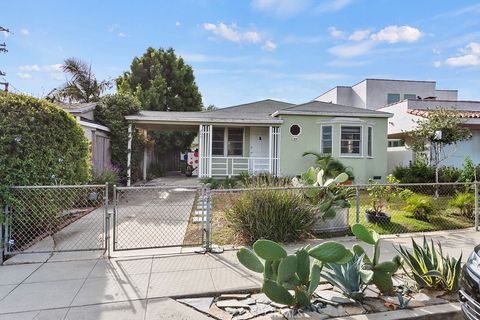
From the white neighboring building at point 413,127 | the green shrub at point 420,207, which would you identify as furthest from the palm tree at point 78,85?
the green shrub at point 420,207

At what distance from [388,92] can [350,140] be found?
15.6m

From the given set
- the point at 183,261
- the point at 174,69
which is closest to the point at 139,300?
the point at 183,261

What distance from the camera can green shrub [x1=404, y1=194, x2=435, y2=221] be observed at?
7.54 meters

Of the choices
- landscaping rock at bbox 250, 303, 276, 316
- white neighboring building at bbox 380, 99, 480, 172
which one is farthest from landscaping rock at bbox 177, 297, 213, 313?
white neighboring building at bbox 380, 99, 480, 172

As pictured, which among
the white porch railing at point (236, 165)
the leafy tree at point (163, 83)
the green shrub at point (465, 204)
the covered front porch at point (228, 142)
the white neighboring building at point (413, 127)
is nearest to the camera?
the green shrub at point (465, 204)

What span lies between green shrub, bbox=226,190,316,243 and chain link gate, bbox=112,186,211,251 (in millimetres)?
728

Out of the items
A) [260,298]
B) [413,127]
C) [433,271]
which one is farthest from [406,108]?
[260,298]

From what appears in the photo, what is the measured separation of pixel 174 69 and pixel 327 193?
22811 mm

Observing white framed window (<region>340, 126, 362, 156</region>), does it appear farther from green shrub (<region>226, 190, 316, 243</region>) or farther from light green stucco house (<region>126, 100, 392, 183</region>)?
green shrub (<region>226, 190, 316, 243</region>)

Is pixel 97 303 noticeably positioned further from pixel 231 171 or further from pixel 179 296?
pixel 231 171

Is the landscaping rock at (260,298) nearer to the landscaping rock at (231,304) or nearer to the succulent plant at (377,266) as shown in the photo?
the landscaping rock at (231,304)

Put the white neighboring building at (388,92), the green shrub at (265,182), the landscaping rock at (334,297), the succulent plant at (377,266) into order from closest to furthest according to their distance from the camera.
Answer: the landscaping rock at (334,297) → the succulent plant at (377,266) → the green shrub at (265,182) → the white neighboring building at (388,92)

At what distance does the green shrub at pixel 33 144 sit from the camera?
5.10 meters

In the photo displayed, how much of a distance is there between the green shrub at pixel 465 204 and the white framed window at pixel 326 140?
634cm
